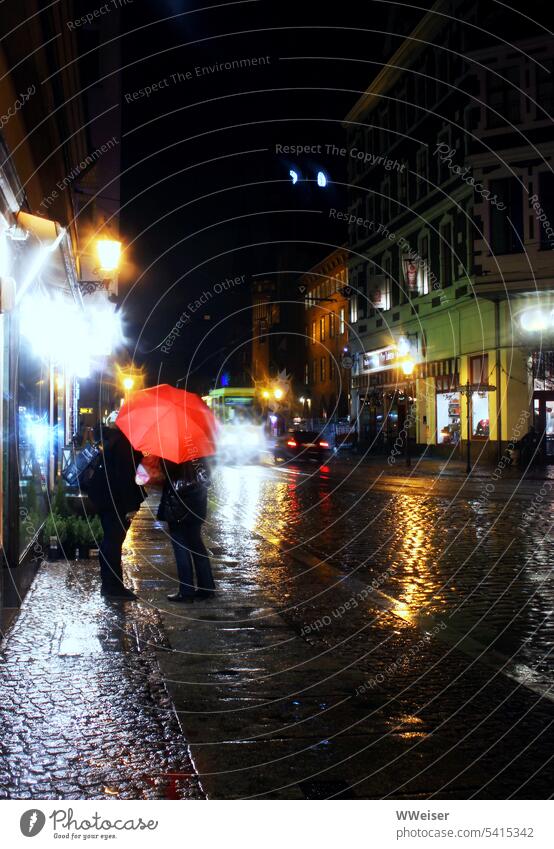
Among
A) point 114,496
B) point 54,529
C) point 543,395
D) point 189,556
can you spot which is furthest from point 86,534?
point 543,395

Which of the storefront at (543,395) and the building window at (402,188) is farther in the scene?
the building window at (402,188)

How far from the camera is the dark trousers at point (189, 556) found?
371 inches

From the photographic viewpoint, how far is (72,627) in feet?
26.3

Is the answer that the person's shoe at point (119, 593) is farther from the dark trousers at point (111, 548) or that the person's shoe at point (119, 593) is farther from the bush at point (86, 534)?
the bush at point (86, 534)

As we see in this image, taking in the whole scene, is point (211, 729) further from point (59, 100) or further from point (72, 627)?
point (59, 100)

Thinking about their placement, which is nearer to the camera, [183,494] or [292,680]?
[292,680]

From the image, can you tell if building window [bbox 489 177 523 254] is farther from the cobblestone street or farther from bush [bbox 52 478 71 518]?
bush [bbox 52 478 71 518]

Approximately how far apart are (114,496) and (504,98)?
1193 inches

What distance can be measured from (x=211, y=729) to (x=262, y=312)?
97.6 metres

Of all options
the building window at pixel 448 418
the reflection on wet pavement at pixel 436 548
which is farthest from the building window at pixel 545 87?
the reflection on wet pavement at pixel 436 548

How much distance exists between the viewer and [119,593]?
9383 mm

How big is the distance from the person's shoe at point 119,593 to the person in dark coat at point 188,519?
1.32ft

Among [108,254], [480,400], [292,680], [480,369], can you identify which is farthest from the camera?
[480,400]
